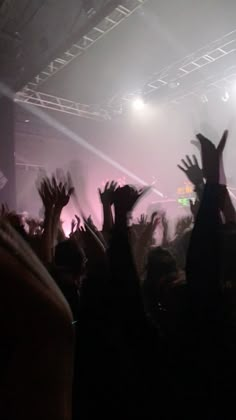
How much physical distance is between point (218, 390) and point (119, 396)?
335 millimetres

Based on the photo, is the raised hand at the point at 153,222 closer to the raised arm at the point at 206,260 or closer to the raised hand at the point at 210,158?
the raised hand at the point at 210,158

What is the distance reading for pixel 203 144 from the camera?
167cm

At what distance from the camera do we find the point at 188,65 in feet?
34.4

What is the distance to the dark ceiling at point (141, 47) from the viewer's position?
8.02 meters

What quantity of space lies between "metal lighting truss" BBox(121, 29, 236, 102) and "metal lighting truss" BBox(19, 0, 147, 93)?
2781mm

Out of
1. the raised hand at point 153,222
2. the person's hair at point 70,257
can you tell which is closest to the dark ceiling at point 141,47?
the raised hand at point 153,222

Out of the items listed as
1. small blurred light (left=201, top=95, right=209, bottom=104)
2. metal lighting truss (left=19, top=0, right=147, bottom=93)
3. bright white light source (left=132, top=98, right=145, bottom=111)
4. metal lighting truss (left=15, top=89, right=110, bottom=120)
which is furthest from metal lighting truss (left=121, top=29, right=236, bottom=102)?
metal lighting truss (left=19, top=0, right=147, bottom=93)

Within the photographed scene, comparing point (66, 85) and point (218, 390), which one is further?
point (66, 85)

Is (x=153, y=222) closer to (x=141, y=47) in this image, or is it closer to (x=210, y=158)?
(x=210, y=158)

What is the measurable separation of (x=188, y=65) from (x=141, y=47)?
5.50ft

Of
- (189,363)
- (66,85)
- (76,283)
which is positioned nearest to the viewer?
(189,363)

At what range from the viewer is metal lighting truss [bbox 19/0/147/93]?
696 centimetres

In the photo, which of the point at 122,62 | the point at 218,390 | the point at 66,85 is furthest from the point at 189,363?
the point at 66,85

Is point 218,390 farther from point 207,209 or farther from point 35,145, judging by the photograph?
point 35,145
